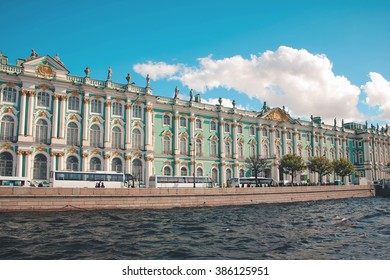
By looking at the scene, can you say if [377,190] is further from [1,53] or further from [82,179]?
[1,53]

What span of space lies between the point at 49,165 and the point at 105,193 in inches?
440

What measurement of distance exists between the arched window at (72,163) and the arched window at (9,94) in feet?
27.8

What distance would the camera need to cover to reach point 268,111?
196 feet

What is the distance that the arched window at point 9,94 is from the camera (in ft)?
121

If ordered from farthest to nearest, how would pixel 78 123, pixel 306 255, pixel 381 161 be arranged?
pixel 381 161 < pixel 78 123 < pixel 306 255

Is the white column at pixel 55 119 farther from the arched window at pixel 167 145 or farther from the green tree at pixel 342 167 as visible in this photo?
Result: the green tree at pixel 342 167

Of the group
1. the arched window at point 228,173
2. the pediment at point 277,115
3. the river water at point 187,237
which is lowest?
the river water at point 187,237

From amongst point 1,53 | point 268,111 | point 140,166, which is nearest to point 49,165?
point 140,166

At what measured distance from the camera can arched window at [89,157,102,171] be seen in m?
40.6

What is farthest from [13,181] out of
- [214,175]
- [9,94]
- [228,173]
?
[228,173]

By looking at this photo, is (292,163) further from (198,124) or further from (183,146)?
(183,146)

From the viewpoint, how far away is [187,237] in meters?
17.9

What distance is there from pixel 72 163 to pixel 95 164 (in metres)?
2.66

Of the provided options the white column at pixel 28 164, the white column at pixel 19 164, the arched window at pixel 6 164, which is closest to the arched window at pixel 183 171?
the white column at pixel 28 164
